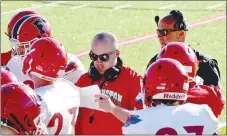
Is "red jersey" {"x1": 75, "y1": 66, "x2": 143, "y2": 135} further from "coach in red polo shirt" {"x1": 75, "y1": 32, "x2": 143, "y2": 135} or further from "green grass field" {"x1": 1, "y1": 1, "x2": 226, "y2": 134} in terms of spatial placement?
"green grass field" {"x1": 1, "y1": 1, "x2": 226, "y2": 134}

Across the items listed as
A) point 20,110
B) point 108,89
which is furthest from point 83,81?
point 20,110

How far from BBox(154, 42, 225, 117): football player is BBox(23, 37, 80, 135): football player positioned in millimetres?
829

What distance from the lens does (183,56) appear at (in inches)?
204

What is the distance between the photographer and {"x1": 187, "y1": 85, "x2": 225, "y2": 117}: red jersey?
5.05 m

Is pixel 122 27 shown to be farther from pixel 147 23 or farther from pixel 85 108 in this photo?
pixel 85 108

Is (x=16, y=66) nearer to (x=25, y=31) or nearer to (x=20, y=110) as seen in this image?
(x=25, y=31)

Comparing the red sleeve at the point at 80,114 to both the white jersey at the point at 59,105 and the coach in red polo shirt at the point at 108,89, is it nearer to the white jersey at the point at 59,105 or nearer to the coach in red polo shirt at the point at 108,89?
the coach in red polo shirt at the point at 108,89

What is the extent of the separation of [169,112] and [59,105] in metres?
0.95

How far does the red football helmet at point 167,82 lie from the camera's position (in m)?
4.45

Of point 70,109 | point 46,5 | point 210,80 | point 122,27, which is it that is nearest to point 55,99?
point 70,109

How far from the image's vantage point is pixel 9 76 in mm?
4656

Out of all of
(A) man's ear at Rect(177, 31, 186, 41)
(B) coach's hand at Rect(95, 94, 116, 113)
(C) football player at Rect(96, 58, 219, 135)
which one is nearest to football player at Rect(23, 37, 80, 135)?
(B) coach's hand at Rect(95, 94, 116, 113)

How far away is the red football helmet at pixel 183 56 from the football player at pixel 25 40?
4.41 ft

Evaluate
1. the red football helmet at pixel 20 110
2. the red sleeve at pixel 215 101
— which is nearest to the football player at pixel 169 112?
the red sleeve at pixel 215 101
